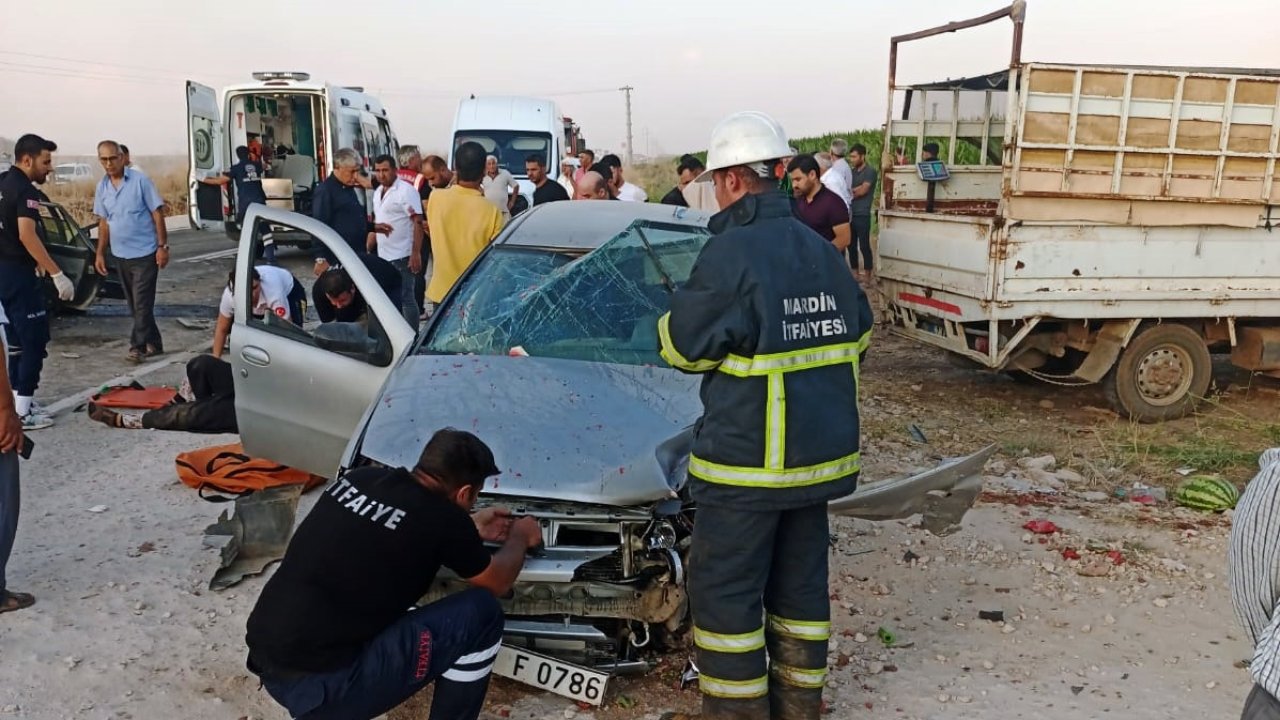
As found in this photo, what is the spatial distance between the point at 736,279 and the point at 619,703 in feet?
5.09

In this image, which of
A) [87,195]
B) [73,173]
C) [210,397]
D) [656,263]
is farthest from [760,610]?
[73,173]

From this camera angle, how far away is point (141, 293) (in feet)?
27.6

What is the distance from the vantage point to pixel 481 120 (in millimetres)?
16891

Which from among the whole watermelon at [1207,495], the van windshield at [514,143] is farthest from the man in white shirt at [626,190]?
the van windshield at [514,143]

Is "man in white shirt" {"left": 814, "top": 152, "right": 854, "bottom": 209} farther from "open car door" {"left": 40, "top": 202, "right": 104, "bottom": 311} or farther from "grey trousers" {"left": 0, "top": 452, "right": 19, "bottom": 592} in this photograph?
"grey trousers" {"left": 0, "top": 452, "right": 19, "bottom": 592}

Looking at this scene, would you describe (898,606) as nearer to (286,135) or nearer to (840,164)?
(840,164)

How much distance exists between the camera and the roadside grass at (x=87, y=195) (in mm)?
30109

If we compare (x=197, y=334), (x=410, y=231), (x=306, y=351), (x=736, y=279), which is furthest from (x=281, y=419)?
(x=197, y=334)

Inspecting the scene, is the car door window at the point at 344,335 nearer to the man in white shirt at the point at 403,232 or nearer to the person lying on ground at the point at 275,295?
the person lying on ground at the point at 275,295

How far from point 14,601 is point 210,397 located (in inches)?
86.7

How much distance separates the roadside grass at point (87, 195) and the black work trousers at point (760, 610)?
28082mm

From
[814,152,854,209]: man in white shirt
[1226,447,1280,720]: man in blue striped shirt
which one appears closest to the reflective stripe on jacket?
[1226,447,1280,720]: man in blue striped shirt

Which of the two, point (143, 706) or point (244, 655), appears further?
point (244, 655)

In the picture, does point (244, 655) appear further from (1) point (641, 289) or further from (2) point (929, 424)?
(2) point (929, 424)
